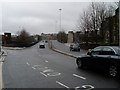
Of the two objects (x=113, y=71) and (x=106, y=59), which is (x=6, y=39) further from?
(x=113, y=71)

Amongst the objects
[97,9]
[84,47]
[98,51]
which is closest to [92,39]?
[84,47]

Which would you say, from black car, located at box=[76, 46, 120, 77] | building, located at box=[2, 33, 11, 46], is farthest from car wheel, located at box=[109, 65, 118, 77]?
building, located at box=[2, 33, 11, 46]

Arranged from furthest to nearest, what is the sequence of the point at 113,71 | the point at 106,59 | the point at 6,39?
the point at 6,39, the point at 106,59, the point at 113,71

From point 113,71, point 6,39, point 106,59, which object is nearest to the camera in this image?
point 113,71

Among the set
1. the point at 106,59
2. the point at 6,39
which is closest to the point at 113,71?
the point at 106,59

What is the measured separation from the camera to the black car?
38.8ft

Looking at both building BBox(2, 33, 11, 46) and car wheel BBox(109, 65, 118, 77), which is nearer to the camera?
A: car wheel BBox(109, 65, 118, 77)

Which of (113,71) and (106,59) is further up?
(106,59)

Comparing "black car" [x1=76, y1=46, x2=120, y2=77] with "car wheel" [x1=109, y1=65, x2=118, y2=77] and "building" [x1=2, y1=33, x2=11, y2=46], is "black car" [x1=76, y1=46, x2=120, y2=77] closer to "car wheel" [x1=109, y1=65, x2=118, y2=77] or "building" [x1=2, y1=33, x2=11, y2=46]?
"car wheel" [x1=109, y1=65, x2=118, y2=77]

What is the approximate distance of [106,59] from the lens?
12.4 meters

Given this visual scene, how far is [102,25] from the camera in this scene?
178 ft

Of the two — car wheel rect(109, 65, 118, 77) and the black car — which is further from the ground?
the black car

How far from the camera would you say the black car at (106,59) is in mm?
11812

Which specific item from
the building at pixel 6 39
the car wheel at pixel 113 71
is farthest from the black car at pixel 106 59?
the building at pixel 6 39
